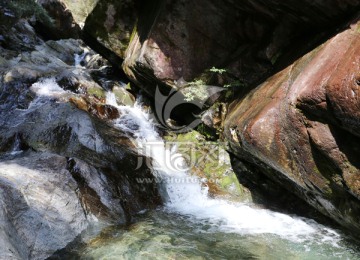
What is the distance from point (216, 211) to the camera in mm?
7949

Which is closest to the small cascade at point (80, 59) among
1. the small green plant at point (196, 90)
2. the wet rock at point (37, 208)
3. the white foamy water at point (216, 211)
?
the white foamy water at point (216, 211)

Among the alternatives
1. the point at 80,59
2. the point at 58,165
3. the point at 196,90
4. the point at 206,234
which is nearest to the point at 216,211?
the point at 206,234

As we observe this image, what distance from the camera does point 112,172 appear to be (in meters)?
7.32

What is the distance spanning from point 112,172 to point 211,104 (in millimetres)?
4279

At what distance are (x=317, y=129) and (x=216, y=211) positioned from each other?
11.2ft

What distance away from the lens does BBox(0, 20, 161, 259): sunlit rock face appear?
5.20 meters

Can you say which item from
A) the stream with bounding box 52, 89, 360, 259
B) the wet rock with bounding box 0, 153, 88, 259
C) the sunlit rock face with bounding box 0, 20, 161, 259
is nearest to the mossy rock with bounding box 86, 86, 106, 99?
the sunlit rock face with bounding box 0, 20, 161, 259

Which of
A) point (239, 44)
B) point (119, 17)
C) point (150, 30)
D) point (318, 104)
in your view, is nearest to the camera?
point (318, 104)

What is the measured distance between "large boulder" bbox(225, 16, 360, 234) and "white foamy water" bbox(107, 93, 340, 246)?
58 cm

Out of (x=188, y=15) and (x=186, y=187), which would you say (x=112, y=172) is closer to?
(x=186, y=187)

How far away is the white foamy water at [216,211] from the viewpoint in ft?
22.5

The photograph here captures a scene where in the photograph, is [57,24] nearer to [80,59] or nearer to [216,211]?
[80,59]

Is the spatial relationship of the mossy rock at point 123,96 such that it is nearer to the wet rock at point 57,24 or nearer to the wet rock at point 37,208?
the wet rock at point 37,208

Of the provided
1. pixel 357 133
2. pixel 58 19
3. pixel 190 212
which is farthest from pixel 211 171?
pixel 58 19
